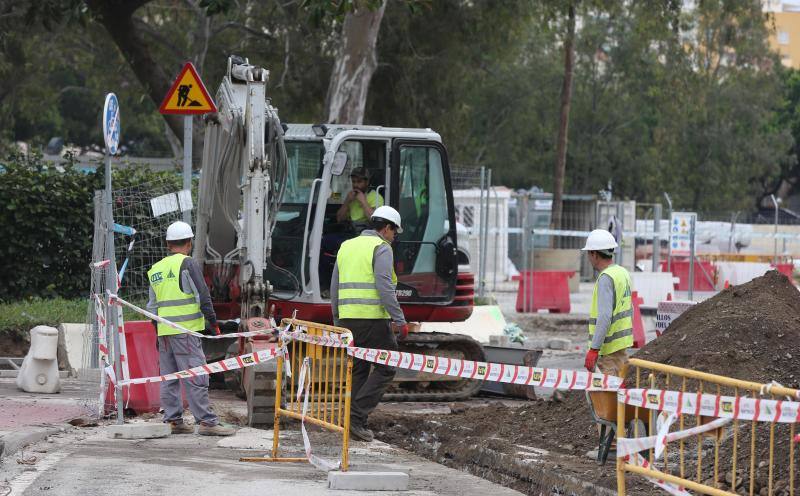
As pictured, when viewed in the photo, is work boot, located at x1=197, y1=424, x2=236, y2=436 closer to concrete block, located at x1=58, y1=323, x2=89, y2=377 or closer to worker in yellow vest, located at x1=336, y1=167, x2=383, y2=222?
worker in yellow vest, located at x1=336, y1=167, x2=383, y2=222

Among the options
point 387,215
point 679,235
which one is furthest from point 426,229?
point 679,235

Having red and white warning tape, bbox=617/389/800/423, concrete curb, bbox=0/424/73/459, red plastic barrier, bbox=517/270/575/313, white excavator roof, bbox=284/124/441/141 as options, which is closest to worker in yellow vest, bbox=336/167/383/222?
white excavator roof, bbox=284/124/441/141

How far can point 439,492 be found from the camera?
8.41 m

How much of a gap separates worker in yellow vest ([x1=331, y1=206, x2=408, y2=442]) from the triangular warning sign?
2940 millimetres

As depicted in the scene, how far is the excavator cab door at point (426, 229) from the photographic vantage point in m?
13.9

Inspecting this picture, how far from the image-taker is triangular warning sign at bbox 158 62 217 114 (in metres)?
12.7

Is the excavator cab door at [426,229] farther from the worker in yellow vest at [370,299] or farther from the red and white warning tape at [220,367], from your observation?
the red and white warning tape at [220,367]

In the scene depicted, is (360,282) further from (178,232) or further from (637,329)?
(637,329)

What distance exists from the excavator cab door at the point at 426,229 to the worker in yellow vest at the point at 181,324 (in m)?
3.64

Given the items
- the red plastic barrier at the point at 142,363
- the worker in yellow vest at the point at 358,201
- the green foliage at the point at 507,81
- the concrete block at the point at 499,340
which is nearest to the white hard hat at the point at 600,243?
A: the worker in yellow vest at the point at 358,201

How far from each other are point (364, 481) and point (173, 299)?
3066 millimetres

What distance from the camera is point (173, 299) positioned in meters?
10.6

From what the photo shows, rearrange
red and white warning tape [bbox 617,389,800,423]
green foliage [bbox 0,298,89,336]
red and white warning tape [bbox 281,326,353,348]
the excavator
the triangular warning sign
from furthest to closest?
1. green foliage [bbox 0,298,89,336]
2. the triangular warning sign
3. the excavator
4. red and white warning tape [bbox 281,326,353,348]
5. red and white warning tape [bbox 617,389,800,423]

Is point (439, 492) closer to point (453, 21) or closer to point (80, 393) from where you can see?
point (80, 393)
